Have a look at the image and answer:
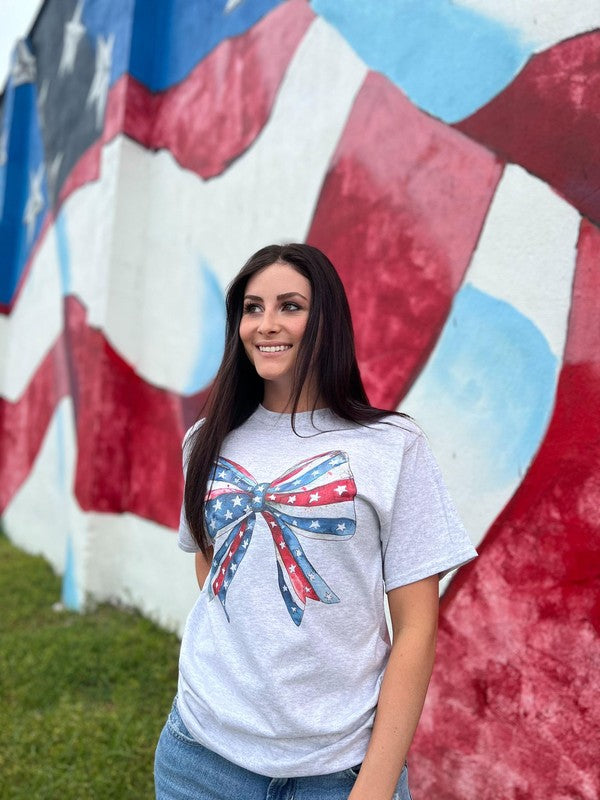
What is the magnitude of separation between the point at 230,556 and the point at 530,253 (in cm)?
118

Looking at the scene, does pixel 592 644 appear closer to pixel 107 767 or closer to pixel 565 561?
pixel 565 561

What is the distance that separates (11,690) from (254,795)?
2.12 metres

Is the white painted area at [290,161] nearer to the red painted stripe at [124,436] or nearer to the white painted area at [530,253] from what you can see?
the red painted stripe at [124,436]

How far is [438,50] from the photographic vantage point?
228cm

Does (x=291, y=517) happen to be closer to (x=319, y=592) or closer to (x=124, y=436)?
(x=319, y=592)

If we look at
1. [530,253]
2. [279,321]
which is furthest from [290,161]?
[279,321]

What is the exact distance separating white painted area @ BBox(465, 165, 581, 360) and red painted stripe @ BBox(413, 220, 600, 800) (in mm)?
44

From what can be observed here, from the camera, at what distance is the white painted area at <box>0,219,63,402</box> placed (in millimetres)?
5363

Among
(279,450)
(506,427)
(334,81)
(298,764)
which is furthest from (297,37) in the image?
(298,764)

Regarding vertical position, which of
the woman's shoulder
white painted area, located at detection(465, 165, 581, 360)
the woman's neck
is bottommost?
the woman's neck

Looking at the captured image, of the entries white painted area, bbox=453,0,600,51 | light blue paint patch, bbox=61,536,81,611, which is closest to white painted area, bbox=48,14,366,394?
white painted area, bbox=453,0,600,51

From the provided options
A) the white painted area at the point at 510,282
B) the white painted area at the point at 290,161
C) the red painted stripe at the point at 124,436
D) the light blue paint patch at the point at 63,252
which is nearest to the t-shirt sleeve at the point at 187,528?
the white painted area at the point at 510,282

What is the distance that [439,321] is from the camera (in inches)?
86.0

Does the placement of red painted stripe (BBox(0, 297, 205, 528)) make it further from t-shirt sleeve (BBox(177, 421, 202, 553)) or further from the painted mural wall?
t-shirt sleeve (BBox(177, 421, 202, 553))
